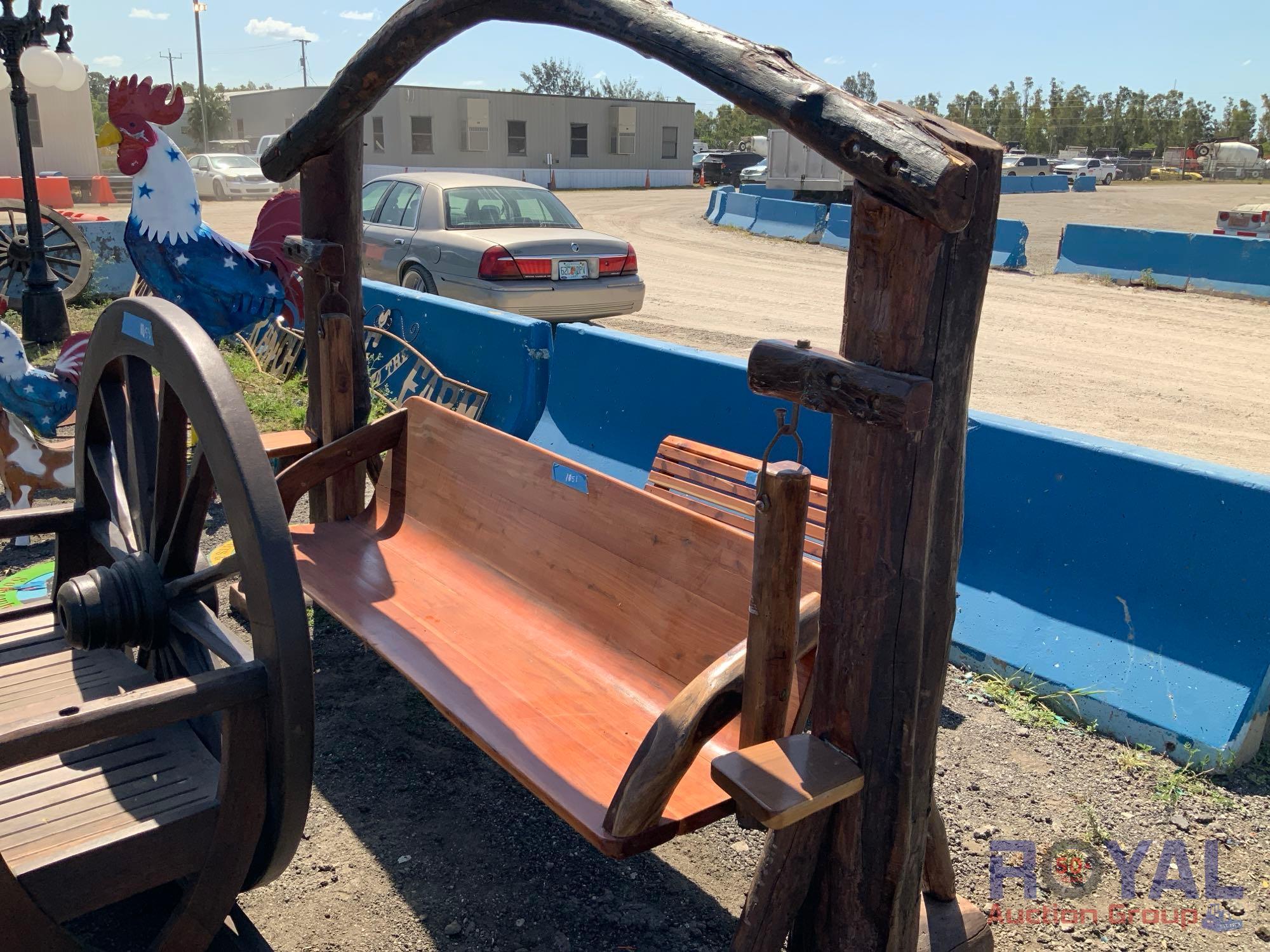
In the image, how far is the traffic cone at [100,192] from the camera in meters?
29.6

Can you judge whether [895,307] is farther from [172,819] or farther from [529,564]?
[529,564]

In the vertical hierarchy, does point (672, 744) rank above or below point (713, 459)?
below

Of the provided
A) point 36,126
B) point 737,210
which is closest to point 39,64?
point 737,210

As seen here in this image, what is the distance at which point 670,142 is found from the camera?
46.2m

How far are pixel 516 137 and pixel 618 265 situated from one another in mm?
34492

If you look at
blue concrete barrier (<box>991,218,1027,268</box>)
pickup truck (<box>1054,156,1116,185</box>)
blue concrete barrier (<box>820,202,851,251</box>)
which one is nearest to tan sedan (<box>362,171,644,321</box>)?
blue concrete barrier (<box>991,218,1027,268</box>)

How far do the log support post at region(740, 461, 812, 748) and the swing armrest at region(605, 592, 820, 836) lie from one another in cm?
6

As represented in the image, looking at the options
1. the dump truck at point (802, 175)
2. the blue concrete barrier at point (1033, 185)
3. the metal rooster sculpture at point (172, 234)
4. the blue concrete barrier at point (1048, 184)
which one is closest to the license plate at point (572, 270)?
the metal rooster sculpture at point (172, 234)

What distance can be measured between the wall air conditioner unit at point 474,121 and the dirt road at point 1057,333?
71.0 ft

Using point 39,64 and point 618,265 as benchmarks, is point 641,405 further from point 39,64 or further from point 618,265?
point 39,64

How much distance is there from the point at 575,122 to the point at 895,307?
44.6m

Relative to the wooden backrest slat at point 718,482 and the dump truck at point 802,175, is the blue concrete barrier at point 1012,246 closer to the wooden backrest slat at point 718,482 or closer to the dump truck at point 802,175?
the dump truck at point 802,175

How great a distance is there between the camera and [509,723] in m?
2.93

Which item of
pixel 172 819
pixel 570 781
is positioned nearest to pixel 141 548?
pixel 172 819
